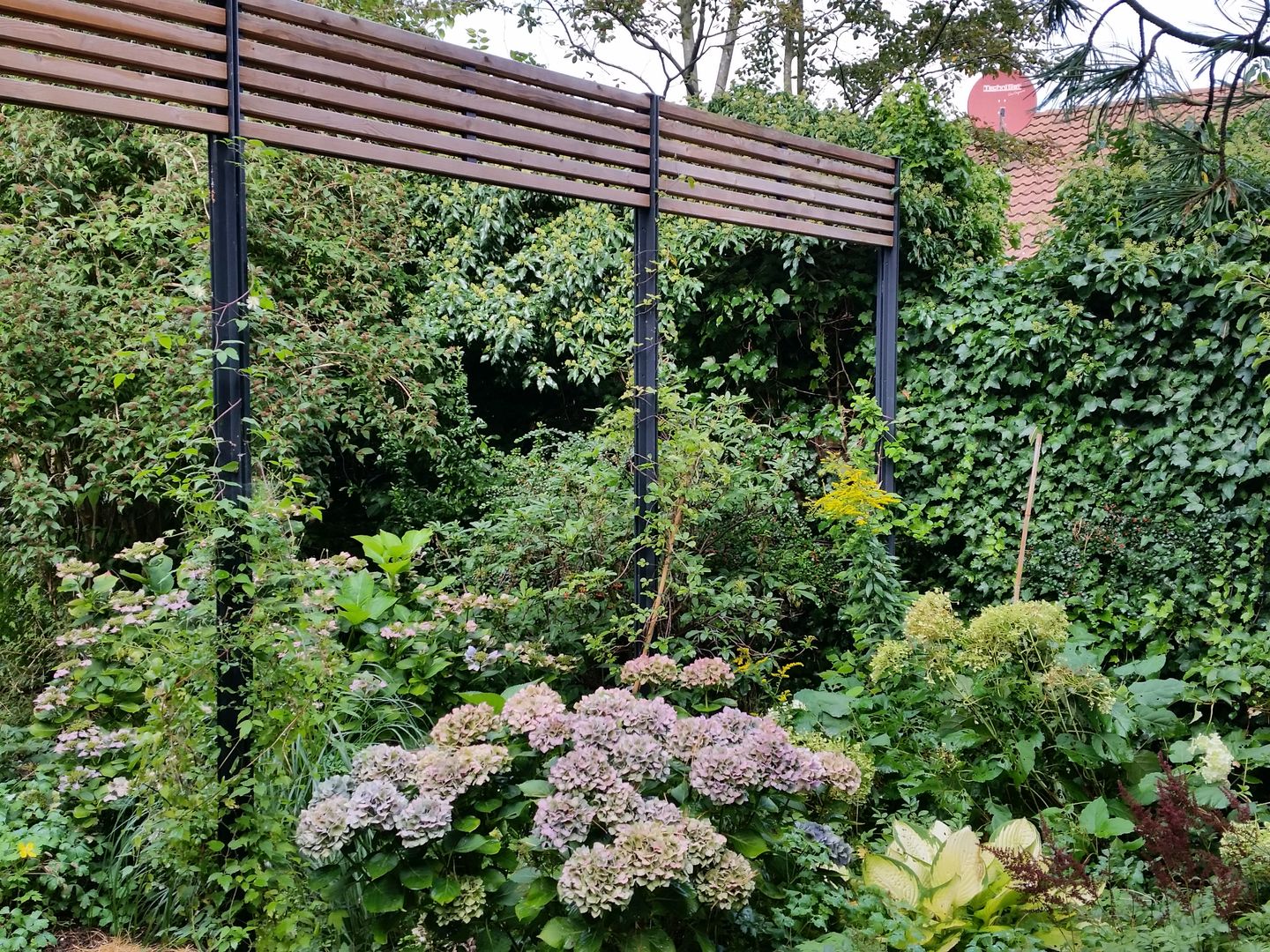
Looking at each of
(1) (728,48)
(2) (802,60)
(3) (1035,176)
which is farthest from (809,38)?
(3) (1035,176)

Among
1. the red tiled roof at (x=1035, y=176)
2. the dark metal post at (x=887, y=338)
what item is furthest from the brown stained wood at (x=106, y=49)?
the red tiled roof at (x=1035, y=176)

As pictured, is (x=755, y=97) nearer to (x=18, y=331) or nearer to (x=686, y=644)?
(x=686, y=644)

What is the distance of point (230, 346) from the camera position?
8.46 feet

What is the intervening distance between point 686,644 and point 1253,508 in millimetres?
2307

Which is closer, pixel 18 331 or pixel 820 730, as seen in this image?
pixel 820 730

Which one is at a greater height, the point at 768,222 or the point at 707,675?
the point at 768,222

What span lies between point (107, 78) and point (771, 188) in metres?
2.74

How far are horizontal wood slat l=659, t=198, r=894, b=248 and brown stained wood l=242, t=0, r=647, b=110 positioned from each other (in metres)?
0.43

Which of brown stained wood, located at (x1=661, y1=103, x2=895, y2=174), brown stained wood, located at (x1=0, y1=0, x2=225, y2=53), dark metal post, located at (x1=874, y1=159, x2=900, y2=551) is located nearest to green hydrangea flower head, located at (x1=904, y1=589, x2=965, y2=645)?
dark metal post, located at (x1=874, y1=159, x2=900, y2=551)

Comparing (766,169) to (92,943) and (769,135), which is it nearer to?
(769,135)

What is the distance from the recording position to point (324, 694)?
2.53 metres

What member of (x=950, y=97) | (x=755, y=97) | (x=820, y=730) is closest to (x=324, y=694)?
(x=820, y=730)

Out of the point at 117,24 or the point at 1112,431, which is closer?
the point at 117,24

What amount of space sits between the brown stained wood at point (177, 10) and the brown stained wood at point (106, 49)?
0.31 feet
